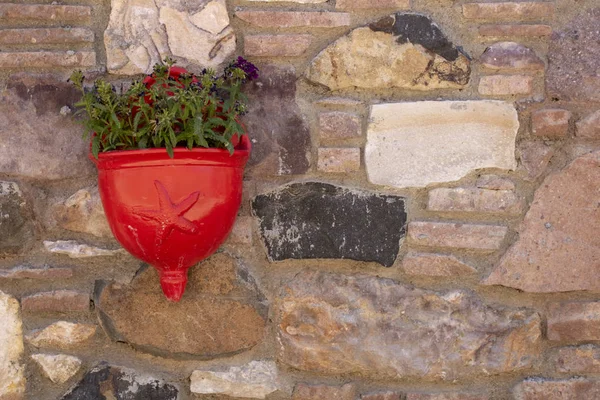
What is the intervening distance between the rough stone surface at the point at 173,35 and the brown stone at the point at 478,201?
71 centimetres

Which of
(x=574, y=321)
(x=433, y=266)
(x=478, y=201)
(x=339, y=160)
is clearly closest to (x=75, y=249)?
(x=339, y=160)

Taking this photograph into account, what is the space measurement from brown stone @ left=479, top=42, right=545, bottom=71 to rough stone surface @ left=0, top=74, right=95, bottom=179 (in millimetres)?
1141

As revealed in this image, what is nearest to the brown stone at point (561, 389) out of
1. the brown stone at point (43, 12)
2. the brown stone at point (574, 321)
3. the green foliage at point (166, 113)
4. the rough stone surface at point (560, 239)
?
the brown stone at point (574, 321)

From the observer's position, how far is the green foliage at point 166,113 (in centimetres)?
175

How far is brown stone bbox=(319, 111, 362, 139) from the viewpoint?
6.47ft

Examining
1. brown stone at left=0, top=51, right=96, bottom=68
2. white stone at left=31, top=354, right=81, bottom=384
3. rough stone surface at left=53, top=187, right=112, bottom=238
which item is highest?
brown stone at left=0, top=51, right=96, bottom=68

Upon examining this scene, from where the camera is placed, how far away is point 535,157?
6.43 feet

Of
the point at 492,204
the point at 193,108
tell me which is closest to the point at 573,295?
the point at 492,204

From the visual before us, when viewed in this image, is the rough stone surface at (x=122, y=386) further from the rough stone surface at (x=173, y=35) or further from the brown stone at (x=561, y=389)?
the brown stone at (x=561, y=389)

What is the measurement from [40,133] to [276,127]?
66 centimetres

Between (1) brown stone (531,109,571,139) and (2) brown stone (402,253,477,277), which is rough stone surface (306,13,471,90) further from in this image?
(2) brown stone (402,253,477,277)

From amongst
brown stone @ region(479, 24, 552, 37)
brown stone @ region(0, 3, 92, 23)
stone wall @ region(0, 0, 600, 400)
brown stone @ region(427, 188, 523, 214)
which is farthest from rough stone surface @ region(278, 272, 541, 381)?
brown stone @ region(0, 3, 92, 23)

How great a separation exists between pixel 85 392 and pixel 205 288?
448 millimetres

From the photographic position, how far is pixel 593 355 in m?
1.95
